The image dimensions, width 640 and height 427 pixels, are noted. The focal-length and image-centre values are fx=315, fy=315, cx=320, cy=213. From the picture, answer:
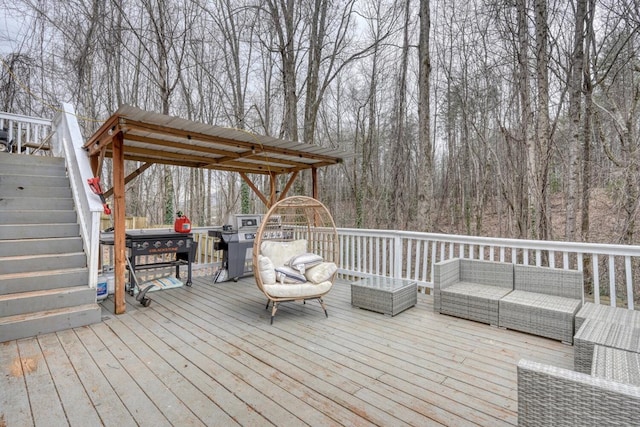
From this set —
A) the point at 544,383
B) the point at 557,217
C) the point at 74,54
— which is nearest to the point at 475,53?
the point at 557,217

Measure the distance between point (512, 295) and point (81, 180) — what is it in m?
5.41

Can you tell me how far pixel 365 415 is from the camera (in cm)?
192

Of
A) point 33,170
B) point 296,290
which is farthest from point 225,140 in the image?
point 33,170

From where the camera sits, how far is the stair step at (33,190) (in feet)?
14.9

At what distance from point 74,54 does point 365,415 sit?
37.9ft

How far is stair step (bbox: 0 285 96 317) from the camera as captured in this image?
3.20 metres

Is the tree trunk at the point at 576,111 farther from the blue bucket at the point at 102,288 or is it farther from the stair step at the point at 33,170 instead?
the stair step at the point at 33,170

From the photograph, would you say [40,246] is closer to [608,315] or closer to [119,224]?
[119,224]

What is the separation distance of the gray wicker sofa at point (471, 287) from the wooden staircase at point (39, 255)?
3923 mm

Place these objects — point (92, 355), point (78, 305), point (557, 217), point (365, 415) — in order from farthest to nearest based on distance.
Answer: point (557, 217) < point (78, 305) < point (92, 355) < point (365, 415)

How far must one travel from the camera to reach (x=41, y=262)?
12.4 ft

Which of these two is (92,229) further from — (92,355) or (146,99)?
(146,99)

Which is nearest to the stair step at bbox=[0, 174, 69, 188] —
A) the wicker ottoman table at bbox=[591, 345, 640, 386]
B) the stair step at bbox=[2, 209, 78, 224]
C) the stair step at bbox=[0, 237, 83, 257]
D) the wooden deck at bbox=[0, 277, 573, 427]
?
the stair step at bbox=[2, 209, 78, 224]

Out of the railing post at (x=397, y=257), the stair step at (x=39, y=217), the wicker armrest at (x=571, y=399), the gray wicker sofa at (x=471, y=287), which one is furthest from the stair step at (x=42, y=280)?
the wicker armrest at (x=571, y=399)
